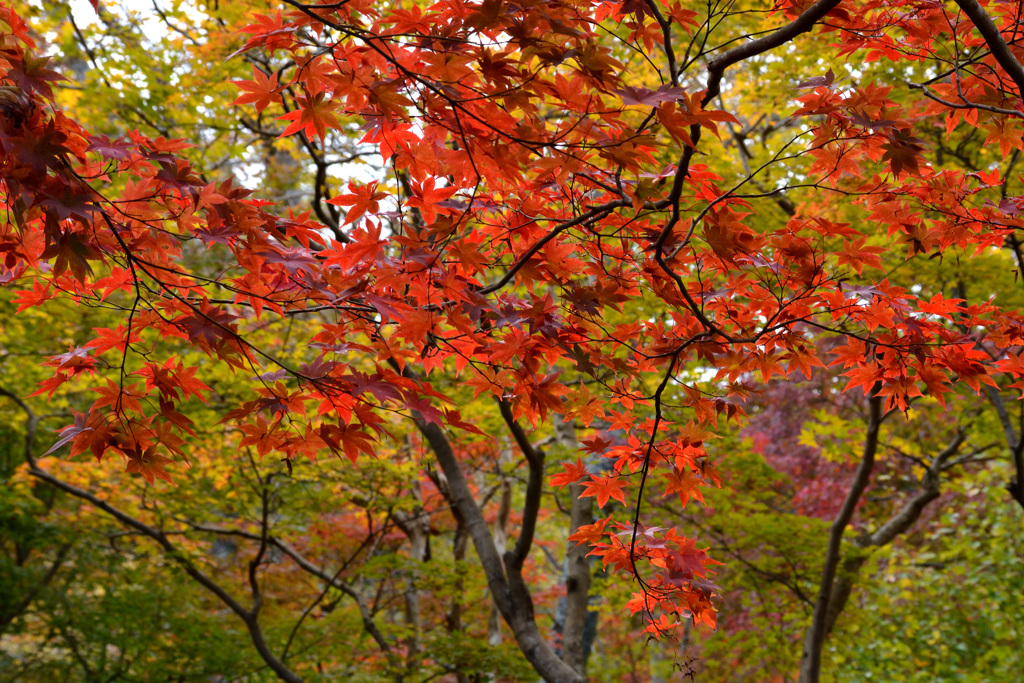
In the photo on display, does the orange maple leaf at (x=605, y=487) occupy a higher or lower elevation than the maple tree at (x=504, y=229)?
lower

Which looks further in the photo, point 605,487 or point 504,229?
point 605,487

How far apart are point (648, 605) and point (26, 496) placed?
774cm

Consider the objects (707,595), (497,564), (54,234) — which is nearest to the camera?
(54,234)

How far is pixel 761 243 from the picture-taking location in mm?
1947

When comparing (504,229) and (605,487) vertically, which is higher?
(504,229)

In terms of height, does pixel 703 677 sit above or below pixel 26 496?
below

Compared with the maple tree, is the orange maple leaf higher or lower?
lower

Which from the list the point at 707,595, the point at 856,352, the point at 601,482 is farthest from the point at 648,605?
the point at 856,352

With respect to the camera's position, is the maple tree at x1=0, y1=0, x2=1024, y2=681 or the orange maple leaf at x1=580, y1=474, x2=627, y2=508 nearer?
the maple tree at x1=0, y1=0, x2=1024, y2=681

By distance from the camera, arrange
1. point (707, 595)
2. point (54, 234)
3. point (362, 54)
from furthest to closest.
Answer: point (707, 595) < point (362, 54) < point (54, 234)

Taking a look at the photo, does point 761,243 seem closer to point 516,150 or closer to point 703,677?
point 516,150

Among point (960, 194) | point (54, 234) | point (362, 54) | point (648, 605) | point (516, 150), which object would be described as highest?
point (960, 194)

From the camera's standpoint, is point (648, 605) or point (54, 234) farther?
point (648, 605)

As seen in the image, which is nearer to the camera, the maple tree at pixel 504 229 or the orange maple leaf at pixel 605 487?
the maple tree at pixel 504 229
